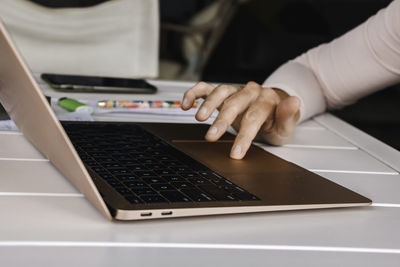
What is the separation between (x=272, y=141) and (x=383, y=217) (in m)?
0.30

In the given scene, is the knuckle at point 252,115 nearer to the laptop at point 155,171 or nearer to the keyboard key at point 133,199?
the laptop at point 155,171

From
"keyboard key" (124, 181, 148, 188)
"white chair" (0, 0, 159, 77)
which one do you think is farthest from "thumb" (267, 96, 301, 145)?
"white chair" (0, 0, 159, 77)

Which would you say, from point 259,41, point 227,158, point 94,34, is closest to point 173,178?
point 227,158

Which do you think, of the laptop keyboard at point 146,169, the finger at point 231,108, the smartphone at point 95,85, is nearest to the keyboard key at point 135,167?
the laptop keyboard at point 146,169

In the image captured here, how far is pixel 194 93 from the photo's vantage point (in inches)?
35.4

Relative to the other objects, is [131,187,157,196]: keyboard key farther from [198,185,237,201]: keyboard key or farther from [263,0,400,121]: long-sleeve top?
[263,0,400,121]: long-sleeve top

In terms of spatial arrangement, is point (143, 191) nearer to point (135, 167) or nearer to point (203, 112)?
point (135, 167)

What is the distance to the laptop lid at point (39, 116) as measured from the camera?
18.1 inches

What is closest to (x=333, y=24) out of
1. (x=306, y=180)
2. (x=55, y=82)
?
(x=55, y=82)

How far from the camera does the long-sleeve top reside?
3.73ft

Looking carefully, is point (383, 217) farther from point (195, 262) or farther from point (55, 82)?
point (55, 82)

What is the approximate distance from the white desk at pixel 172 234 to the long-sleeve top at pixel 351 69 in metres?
0.48

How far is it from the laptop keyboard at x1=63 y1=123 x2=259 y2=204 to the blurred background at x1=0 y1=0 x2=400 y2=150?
2.07 m

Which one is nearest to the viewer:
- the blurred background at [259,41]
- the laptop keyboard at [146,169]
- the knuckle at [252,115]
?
the laptop keyboard at [146,169]
